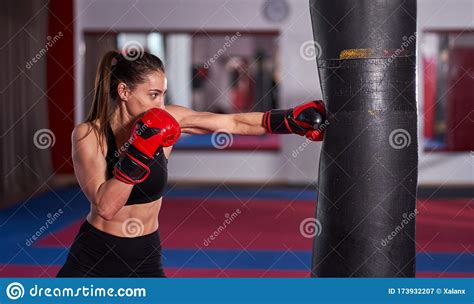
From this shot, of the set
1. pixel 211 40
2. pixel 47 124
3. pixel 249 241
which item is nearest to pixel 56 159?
pixel 47 124

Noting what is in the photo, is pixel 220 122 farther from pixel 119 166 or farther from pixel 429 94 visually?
pixel 429 94

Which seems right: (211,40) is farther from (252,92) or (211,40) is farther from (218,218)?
(218,218)

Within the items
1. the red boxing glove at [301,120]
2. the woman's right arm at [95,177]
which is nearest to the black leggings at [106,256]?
the woman's right arm at [95,177]

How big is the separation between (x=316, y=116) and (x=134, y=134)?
74cm

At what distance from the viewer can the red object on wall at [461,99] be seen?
983 cm

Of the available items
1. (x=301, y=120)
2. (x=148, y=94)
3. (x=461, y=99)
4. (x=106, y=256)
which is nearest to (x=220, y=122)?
(x=301, y=120)

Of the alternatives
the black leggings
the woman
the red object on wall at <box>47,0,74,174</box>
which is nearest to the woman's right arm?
the woman

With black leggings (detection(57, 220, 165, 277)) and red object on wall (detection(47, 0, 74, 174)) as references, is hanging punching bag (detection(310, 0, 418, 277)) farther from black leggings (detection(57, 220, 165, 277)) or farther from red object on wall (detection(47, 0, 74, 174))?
red object on wall (detection(47, 0, 74, 174))

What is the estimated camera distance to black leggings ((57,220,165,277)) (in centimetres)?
242

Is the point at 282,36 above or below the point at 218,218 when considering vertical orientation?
above

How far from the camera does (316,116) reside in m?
2.54

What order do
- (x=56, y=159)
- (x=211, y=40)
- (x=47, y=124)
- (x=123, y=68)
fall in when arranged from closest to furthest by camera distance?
(x=123, y=68) < (x=47, y=124) < (x=56, y=159) < (x=211, y=40)

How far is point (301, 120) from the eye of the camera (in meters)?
2.60

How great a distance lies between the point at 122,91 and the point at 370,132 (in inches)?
36.0
